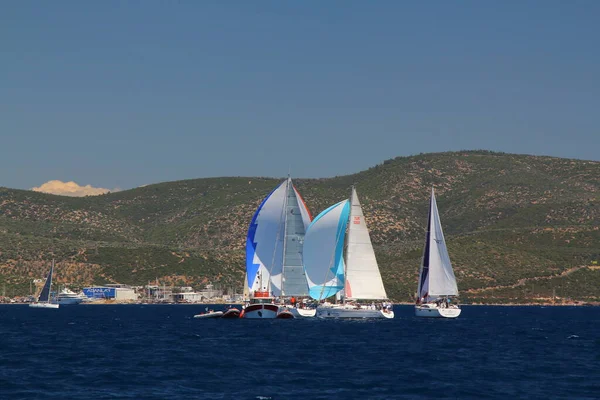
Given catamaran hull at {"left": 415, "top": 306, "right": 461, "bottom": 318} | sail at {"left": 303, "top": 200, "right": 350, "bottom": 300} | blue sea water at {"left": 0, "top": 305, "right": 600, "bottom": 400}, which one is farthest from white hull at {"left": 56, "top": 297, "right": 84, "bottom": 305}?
sail at {"left": 303, "top": 200, "right": 350, "bottom": 300}

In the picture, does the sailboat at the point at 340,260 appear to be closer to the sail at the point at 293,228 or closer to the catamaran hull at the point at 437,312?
the sail at the point at 293,228

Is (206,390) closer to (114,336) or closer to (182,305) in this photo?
(114,336)

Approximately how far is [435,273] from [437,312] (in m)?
4.97

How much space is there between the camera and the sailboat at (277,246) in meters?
103

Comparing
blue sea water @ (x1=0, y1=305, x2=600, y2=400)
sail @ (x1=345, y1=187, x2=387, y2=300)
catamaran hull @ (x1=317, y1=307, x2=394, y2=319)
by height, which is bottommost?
blue sea water @ (x1=0, y1=305, x2=600, y2=400)

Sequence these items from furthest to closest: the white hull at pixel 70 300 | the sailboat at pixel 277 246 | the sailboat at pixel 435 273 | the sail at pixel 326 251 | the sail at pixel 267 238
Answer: the white hull at pixel 70 300, the sailboat at pixel 435 273, the sailboat at pixel 277 246, the sail at pixel 267 238, the sail at pixel 326 251

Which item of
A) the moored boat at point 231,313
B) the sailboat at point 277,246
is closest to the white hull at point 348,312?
the sailboat at point 277,246

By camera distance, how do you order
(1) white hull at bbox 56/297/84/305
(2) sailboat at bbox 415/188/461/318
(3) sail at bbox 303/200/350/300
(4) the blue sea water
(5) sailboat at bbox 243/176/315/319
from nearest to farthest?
(4) the blue sea water → (3) sail at bbox 303/200/350/300 → (5) sailboat at bbox 243/176/315/319 → (2) sailboat at bbox 415/188/461/318 → (1) white hull at bbox 56/297/84/305

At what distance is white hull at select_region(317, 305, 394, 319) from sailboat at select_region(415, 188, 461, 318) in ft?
30.3

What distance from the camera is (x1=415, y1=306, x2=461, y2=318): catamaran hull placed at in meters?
114

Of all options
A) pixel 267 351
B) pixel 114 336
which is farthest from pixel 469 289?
pixel 267 351

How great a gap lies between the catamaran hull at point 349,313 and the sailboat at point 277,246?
137 inches

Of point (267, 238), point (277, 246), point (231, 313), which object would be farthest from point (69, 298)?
point (267, 238)

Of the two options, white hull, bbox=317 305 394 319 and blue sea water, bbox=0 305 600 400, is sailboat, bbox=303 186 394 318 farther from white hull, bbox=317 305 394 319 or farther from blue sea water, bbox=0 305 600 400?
blue sea water, bbox=0 305 600 400
